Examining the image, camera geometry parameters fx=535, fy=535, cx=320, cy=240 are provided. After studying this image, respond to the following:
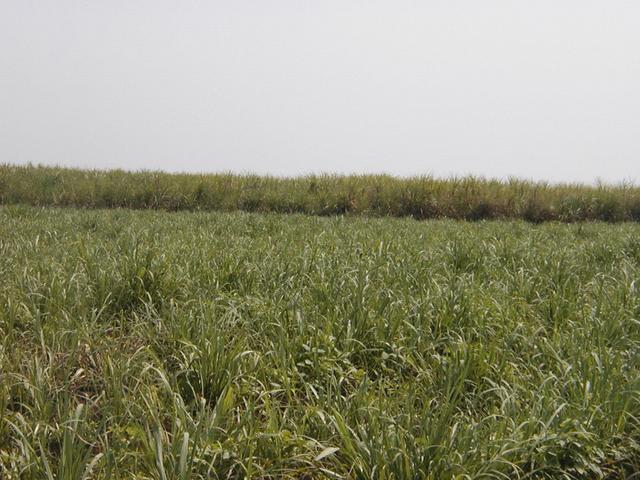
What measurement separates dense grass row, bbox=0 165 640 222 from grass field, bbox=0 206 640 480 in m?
11.0

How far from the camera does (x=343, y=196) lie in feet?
51.7

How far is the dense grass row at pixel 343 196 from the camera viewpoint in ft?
51.5

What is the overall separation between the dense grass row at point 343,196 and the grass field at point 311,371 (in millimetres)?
10964

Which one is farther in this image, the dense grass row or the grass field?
the dense grass row

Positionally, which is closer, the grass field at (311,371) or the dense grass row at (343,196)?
the grass field at (311,371)

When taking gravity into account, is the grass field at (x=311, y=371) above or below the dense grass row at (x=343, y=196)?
below

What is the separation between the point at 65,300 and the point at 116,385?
52.6 inches

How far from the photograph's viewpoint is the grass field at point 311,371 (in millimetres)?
2008

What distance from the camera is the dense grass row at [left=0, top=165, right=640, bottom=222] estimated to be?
15.7 meters

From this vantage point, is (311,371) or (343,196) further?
(343,196)

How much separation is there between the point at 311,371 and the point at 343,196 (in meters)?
13.2

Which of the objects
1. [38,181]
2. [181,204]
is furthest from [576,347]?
[38,181]

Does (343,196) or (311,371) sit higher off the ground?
(343,196)

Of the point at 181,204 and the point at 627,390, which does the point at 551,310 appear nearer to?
the point at 627,390
